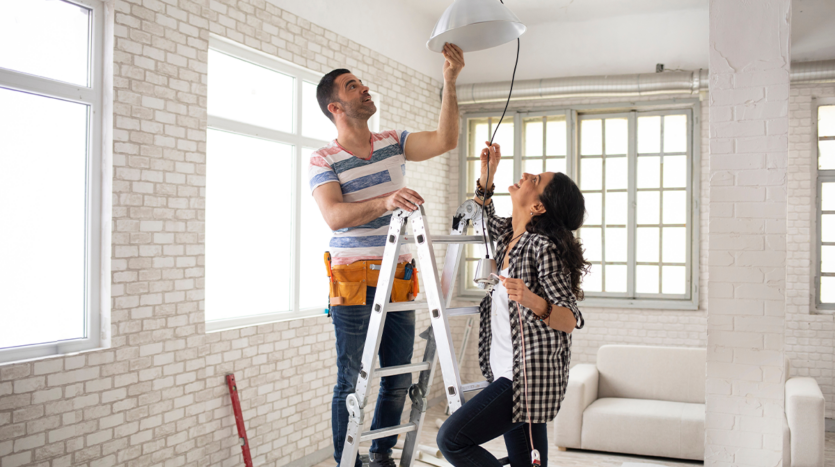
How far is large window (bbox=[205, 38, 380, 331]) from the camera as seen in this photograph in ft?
12.1

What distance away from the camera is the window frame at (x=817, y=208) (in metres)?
5.50

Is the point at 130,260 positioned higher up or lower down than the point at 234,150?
lower down

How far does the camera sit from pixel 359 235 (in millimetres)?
2525

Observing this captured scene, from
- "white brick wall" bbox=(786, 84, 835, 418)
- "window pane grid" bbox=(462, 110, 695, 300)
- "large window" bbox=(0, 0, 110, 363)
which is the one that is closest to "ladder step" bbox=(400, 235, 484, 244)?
"large window" bbox=(0, 0, 110, 363)

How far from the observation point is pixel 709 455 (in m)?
3.30

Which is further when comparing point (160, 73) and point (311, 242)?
point (311, 242)

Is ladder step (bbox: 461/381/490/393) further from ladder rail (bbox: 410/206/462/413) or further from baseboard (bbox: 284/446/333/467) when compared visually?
baseboard (bbox: 284/446/333/467)

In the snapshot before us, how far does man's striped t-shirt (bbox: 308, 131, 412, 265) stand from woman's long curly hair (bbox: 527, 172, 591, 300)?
0.57 metres

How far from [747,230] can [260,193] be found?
285 cm

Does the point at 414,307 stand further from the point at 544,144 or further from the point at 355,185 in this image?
the point at 544,144

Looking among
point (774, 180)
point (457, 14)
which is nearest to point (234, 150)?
point (457, 14)

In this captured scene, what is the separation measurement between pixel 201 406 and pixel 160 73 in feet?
5.82

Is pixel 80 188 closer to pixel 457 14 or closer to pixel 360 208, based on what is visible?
pixel 360 208

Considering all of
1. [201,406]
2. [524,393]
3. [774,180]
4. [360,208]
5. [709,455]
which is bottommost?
[709,455]
